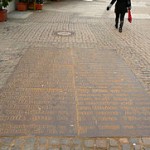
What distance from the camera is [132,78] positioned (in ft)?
20.7

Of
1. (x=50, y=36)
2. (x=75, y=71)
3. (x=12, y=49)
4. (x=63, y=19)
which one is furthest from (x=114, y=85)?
(x=63, y=19)

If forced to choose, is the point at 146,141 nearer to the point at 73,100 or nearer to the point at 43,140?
the point at 43,140

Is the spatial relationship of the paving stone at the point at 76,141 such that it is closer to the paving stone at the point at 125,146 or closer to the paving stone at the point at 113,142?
the paving stone at the point at 113,142

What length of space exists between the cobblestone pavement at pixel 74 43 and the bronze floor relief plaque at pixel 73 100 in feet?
0.58

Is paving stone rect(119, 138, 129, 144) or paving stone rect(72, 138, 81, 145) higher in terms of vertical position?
paving stone rect(72, 138, 81, 145)

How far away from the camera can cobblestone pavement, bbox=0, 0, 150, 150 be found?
385cm

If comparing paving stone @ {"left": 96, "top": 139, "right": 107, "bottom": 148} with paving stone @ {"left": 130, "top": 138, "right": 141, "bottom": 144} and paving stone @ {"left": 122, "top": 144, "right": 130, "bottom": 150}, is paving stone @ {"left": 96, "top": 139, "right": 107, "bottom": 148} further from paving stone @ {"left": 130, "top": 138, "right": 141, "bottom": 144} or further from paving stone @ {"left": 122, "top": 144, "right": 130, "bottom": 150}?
paving stone @ {"left": 130, "top": 138, "right": 141, "bottom": 144}

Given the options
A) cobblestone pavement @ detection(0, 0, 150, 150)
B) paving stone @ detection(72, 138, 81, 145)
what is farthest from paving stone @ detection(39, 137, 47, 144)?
paving stone @ detection(72, 138, 81, 145)

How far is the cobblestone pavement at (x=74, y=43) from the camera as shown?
3.85 meters

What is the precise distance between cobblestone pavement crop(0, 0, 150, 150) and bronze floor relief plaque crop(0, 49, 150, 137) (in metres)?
0.18

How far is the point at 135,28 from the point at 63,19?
3.94m

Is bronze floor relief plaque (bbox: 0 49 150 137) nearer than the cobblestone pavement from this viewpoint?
No

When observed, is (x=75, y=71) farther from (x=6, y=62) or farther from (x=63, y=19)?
(x=63, y=19)

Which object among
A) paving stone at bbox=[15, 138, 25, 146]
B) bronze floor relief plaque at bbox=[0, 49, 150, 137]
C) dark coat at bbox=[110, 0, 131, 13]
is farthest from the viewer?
dark coat at bbox=[110, 0, 131, 13]
